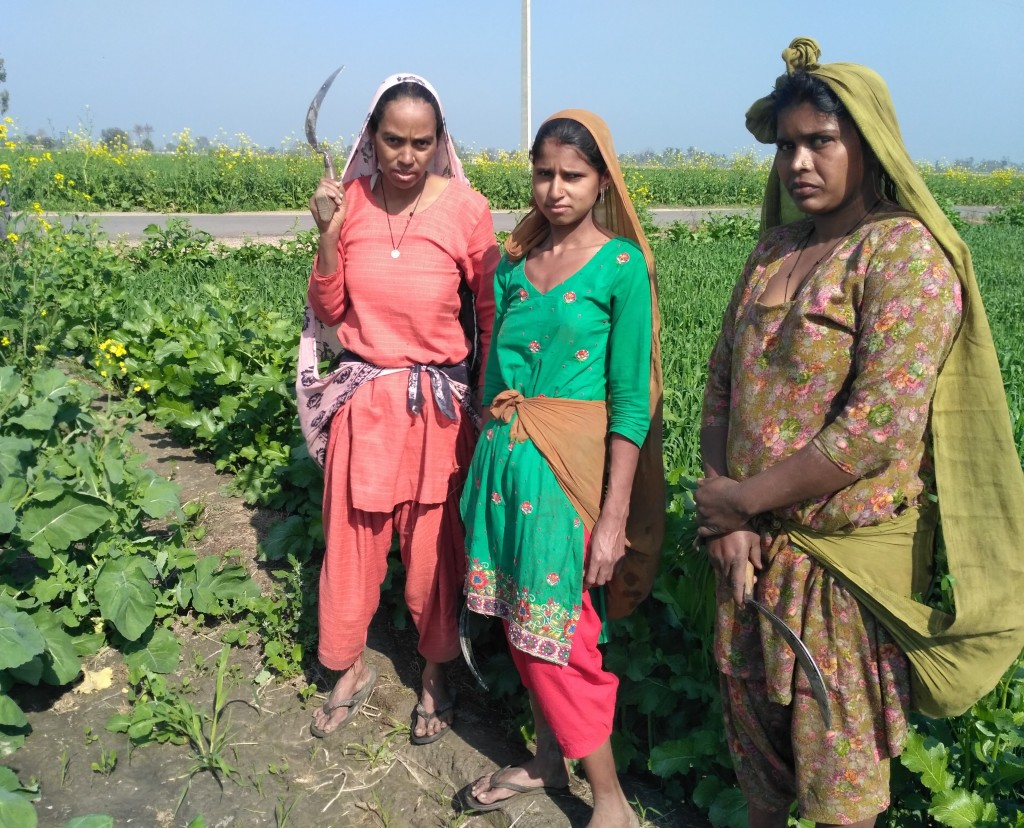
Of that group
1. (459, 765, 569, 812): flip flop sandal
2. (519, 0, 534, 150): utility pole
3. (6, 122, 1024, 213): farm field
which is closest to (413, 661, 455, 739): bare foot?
(459, 765, 569, 812): flip flop sandal

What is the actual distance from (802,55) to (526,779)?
6.25 feet

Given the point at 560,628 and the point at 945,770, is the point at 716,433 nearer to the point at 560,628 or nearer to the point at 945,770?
the point at 560,628

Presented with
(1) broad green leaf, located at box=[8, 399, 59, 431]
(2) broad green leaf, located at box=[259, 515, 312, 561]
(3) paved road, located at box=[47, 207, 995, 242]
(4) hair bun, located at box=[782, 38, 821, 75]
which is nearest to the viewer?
(4) hair bun, located at box=[782, 38, 821, 75]

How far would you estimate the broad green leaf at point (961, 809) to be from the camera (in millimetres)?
1881

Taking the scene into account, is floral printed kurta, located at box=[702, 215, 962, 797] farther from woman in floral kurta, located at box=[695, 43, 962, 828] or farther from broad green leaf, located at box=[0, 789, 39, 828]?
broad green leaf, located at box=[0, 789, 39, 828]

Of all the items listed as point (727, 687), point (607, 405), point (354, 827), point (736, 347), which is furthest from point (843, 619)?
point (354, 827)

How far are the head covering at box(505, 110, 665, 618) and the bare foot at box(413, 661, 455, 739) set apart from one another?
0.81 metres

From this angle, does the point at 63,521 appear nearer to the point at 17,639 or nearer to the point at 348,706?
the point at 17,639

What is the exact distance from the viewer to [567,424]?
6.79 feet

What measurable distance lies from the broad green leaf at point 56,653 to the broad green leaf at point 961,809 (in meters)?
2.37

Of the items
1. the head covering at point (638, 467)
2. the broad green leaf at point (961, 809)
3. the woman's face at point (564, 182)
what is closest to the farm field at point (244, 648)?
the broad green leaf at point (961, 809)

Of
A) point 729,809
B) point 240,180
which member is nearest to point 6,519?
point 729,809

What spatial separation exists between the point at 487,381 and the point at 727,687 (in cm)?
93

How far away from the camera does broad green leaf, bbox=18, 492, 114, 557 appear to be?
2.79 meters
